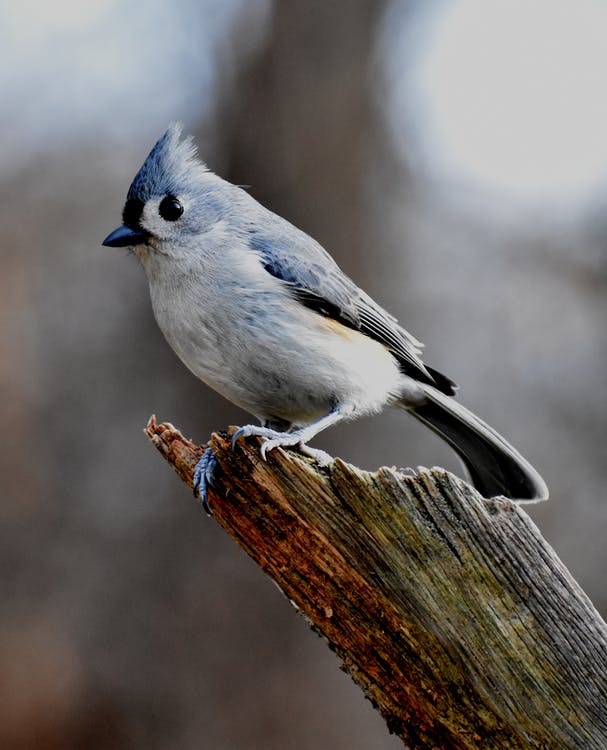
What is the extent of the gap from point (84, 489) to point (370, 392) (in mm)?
3130

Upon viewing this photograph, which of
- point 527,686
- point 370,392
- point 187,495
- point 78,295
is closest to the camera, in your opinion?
point 527,686

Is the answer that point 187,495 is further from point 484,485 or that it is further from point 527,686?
point 527,686

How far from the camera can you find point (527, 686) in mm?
2113

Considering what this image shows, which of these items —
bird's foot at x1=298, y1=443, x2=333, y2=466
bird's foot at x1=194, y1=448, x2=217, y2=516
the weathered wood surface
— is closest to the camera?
the weathered wood surface

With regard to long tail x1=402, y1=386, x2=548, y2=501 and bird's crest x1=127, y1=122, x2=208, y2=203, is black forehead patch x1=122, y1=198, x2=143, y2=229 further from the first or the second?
long tail x1=402, y1=386, x2=548, y2=501

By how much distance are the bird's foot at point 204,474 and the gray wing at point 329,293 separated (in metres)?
0.85

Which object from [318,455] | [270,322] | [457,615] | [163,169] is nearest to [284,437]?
[318,455]

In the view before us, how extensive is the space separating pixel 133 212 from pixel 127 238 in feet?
0.36

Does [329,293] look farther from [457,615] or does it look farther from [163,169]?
[457,615]

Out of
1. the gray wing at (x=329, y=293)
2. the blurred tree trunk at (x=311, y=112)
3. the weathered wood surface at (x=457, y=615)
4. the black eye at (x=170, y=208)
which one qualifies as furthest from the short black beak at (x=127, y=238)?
the blurred tree trunk at (x=311, y=112)

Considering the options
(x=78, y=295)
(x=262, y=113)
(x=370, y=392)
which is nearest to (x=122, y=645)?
(x=78, y=295)

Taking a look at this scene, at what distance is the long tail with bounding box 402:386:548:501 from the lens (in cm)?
326

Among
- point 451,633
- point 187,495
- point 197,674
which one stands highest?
point 187,495

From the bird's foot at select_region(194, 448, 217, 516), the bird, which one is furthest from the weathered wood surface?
the bird
